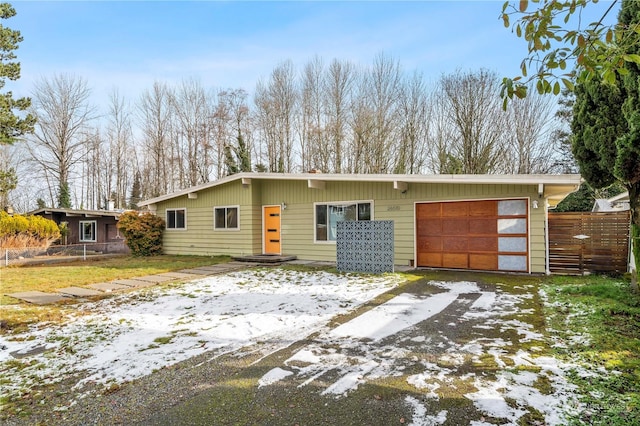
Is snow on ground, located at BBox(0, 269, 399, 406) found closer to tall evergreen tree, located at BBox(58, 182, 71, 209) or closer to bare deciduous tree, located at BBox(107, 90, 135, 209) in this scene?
tall evergreen tree, located at BBox(58, 182, 71, 209)

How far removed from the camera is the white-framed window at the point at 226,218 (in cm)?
1285

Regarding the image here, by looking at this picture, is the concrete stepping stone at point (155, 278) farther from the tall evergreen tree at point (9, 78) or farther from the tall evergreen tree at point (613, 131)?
the tall evergreen tree at point (613, 131)

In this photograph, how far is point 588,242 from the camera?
8.36 metres

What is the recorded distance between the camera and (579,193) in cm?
1745

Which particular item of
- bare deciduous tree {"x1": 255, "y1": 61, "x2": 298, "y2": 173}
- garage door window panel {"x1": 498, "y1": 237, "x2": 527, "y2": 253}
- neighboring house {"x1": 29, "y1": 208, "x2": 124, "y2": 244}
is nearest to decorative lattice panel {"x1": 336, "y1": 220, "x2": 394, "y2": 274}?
garage door window panel {"x1": 498, "y1": 237, "x2": 527, "y2": 253}

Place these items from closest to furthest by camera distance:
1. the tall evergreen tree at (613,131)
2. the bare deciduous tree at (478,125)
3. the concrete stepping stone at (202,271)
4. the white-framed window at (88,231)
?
the tall evergreen tree at (613,131)
the concrete stepping stone at (202,271)
the bare deciduous tree at (478,125)
the white-framed window at (88,231)

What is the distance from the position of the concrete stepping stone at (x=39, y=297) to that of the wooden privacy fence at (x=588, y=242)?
10.7 meters

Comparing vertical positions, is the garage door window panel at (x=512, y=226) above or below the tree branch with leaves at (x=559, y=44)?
below

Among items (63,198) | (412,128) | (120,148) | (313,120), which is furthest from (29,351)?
(120,148)

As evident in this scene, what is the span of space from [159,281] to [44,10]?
7216mm

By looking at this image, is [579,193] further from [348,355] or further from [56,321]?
[56,321]

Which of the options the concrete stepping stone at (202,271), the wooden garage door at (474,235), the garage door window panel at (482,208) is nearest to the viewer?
the wooden garage door at (474,235)

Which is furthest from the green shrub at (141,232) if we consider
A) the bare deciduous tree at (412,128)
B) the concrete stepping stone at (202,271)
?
the bare deciduous tree at (412,128)

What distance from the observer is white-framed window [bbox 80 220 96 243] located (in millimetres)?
19797
